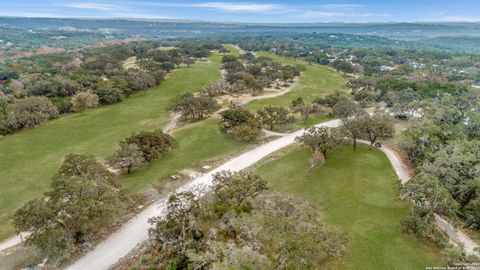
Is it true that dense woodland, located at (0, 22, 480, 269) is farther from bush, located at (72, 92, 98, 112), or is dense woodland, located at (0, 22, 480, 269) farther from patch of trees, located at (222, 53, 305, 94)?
patch of trees, located at (222, 53, 305, 94)

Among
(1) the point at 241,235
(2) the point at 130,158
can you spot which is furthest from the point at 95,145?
(1) the point at 241,235

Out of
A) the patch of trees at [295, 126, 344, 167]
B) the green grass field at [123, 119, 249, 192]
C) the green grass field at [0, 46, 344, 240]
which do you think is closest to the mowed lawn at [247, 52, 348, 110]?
the green grass field at [0, 46, 344, 240]

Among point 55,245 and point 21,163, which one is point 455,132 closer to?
point 55,245

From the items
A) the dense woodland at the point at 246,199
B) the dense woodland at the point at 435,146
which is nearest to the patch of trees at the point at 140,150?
the dense woodland at the point at 246,199

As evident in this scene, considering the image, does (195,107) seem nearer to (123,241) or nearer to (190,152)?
(190,152)

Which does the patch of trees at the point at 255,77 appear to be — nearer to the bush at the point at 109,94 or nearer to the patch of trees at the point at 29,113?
the bush at the point at 109,94

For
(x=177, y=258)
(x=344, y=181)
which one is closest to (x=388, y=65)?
(x=344, y=181)
